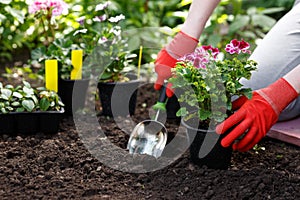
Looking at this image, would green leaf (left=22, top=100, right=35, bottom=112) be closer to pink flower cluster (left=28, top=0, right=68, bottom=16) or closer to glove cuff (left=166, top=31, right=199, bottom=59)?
pink flower cluster (left=28, top=0, right=68, bottom=16)

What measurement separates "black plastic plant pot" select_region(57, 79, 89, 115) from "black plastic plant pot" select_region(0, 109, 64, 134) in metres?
0.29

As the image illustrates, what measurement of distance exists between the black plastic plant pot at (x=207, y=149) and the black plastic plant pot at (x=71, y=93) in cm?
73

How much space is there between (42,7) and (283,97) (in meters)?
1.16

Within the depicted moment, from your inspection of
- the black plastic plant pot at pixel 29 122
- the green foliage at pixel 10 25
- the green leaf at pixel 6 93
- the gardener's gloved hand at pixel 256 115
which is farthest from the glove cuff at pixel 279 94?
the green foliage at pixel 10 25

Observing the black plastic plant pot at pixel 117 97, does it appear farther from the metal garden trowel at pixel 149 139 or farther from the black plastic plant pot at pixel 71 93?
the metal garden trowel at pixel 149 139

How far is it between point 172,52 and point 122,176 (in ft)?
2.14

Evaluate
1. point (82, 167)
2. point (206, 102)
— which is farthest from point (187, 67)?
point (82, 167)

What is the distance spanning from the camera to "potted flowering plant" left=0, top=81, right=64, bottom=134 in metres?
1.99

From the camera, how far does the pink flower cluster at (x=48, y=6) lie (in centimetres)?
224

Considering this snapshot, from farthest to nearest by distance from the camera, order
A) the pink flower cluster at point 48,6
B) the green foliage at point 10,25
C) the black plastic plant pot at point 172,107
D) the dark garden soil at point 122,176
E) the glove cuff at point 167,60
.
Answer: the green foliage at point 10,25 < the black plastic plant pot at point 172,107 < the pink flower cluster at point 48,6 < the glove cuff at point 167,60 < the dark garden soil at point 122,176

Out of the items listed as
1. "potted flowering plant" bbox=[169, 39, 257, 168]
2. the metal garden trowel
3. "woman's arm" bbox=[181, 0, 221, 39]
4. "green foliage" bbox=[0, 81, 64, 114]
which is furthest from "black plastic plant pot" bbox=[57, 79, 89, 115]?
"potted flowering plant" bbox=[169, 39, 257, 168]

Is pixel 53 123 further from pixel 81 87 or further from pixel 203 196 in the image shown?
pixel 203 196

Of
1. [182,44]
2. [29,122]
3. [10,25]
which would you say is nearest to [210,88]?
[182,44]

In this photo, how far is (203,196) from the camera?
1.62 meters
